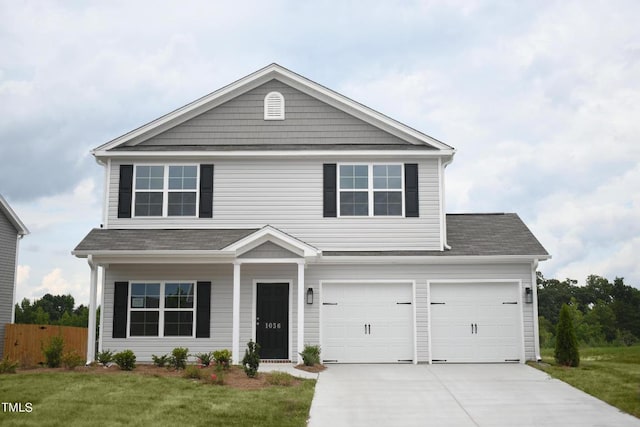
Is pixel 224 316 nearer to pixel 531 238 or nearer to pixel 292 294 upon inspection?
pixel 292 294

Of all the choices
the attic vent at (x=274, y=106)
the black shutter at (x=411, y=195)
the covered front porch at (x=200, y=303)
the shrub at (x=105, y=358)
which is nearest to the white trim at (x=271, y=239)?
the covered front porch at (x=200, y=303)

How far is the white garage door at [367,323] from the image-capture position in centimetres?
1903

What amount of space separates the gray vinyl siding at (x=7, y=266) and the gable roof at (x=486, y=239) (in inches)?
546

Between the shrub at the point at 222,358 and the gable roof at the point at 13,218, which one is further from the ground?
the gable roof at the point at 13,218

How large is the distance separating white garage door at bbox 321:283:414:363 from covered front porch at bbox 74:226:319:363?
0.85 meters

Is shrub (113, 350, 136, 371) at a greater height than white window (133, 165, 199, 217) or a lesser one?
lesser

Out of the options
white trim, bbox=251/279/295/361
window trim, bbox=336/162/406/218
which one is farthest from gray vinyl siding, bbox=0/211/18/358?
window trim, bbox=336/162/406/218

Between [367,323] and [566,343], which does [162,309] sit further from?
[566,343]

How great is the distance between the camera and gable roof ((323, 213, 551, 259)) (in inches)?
757

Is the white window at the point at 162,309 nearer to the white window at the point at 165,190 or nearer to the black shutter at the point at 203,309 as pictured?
the black shutter at the point at 203,309

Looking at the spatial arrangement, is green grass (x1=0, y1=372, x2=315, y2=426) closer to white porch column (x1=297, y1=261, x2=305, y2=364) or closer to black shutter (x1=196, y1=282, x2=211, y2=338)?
white porch column (x1=297, y1=261, x2=305, y2=364)

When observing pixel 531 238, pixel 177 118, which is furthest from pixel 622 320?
pixel 177 118

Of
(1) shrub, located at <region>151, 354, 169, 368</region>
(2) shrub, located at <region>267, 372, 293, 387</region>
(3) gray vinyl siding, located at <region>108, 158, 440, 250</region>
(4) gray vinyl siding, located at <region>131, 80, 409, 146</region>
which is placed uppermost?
(4) gray vinyl siding, located at <region>131, 80, 409, 146</region>

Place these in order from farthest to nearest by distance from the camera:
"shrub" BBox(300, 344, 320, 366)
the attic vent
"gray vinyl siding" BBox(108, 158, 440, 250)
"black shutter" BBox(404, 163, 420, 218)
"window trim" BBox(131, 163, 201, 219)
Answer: the attic vent < "window trim" BBox(131, 163, 201, 219) < "black shutter" BBox(404, 163, 420, 218) < "gray vinyl siding" BBox(108, 158, 440, 250) < "shrub" BBox(300, 344, 320, 366)
